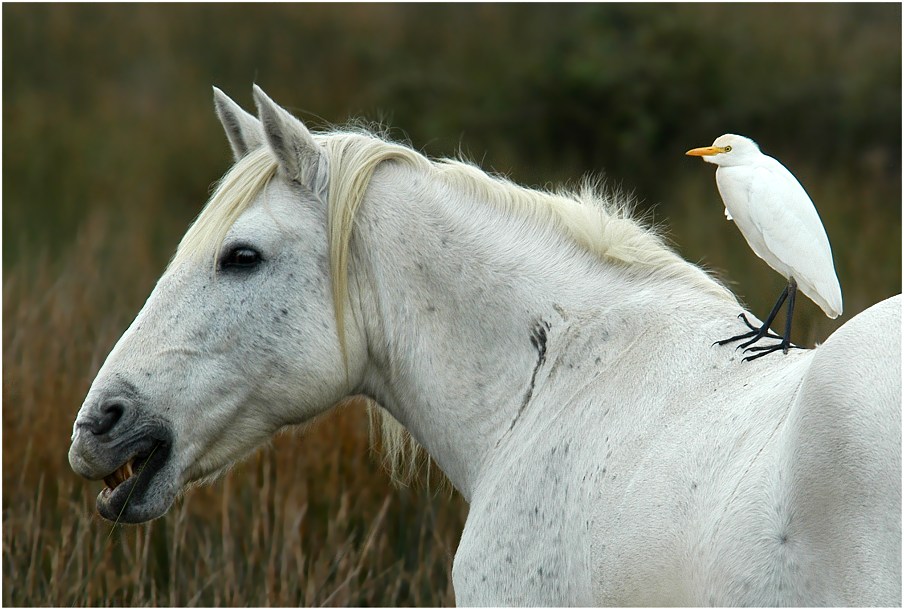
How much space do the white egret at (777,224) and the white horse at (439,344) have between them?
14 cm

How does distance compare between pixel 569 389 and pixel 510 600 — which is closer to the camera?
pixel 510 600

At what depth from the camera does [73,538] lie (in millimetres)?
4207

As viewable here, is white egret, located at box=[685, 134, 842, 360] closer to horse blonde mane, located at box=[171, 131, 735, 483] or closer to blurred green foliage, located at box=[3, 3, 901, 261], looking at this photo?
horse blonde mane, located at box=[171, 131, 735, 483]

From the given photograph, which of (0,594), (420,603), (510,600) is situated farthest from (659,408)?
(0,594)

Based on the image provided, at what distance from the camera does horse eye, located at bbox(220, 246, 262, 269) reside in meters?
2.45

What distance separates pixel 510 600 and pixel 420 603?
2.01 metres

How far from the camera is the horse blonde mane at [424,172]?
2461 millimetres

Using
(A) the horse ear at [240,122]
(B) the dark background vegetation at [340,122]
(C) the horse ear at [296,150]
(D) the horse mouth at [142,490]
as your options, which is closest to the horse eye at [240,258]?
(C) the horse ear at [296,150]

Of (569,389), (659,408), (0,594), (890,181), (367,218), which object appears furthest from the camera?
(890,181)

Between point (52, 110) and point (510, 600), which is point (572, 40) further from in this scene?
point (510, 600)

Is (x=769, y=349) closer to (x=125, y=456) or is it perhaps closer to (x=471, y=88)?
(x=125, y=456)

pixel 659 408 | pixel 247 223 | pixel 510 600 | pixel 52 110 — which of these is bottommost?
pixel 52 110

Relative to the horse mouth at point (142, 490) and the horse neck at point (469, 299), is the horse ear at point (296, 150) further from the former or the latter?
the horse mouth at point (142, 490)

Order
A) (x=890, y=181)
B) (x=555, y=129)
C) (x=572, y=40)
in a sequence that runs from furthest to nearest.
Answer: (x=572, y=40) → (x=555, y=129) → (x=890, y=181)
